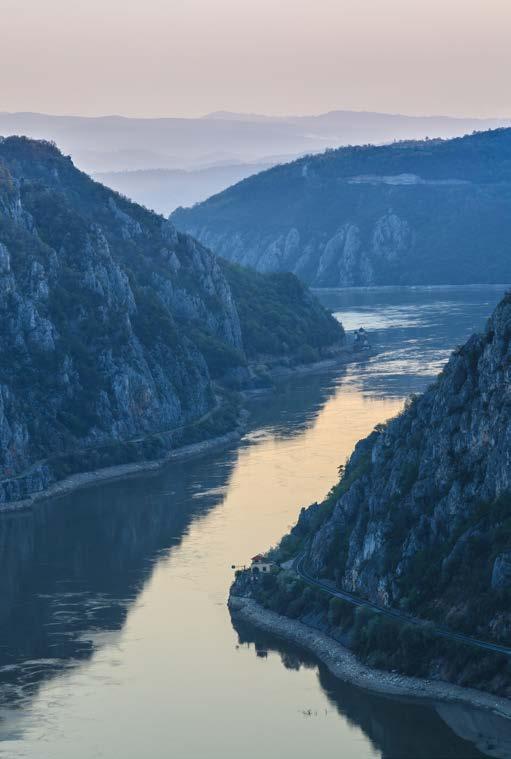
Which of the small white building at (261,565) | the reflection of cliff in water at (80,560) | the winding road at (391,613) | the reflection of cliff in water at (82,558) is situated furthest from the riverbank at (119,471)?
the winding road at (391,613)

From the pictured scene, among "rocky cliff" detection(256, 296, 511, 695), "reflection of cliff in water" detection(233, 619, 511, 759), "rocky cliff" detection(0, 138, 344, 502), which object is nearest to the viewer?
"reflection of cliff in water" detection(233, 619, 511, 759)

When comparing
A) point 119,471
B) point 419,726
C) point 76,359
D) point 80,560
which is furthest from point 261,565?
point 76,359

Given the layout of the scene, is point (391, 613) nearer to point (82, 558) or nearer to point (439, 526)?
point (439, 526)

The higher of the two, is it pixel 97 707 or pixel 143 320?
pixel 143 320

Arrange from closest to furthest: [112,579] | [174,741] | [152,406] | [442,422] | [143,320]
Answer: [174,741] → [442,422] → [112,579] → [152,406] → [143,320]

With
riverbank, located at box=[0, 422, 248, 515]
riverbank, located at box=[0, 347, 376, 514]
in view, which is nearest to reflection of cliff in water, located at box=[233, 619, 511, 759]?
riverbank, located at box=[0, 347, 376, 514]

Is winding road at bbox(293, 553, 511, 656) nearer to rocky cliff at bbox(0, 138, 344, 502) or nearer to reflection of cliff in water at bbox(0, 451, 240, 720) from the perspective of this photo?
reflection of cliff in water at bbox(0, 451, 240, 720)

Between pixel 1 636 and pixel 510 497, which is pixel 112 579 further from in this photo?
pixel 510 497

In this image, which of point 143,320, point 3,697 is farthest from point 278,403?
point 3,697
